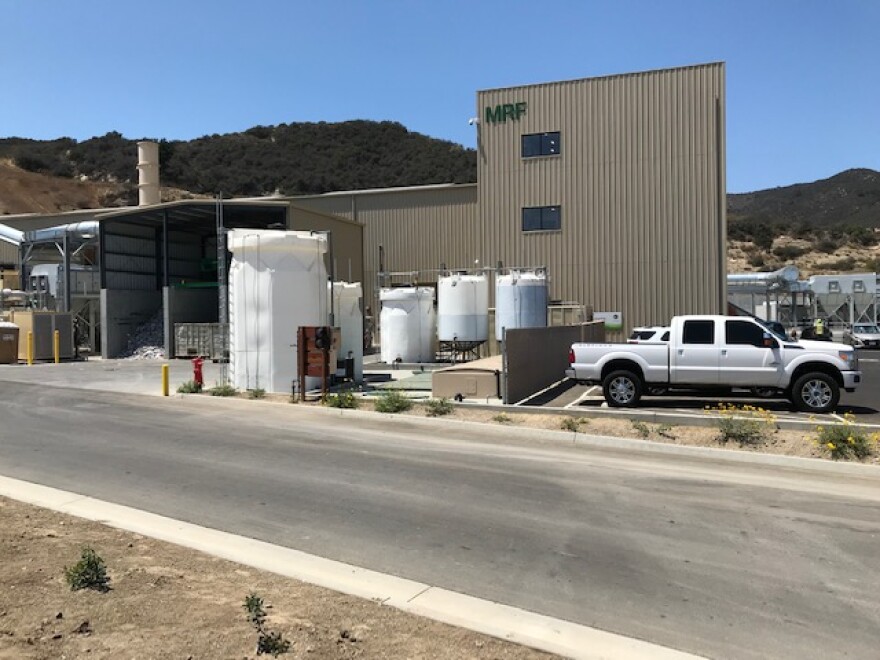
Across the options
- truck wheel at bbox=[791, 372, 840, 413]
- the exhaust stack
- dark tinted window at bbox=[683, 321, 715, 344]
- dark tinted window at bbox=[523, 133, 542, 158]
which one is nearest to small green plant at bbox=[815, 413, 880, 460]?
truck wheel at bbox=[791, 372, 840, 413]

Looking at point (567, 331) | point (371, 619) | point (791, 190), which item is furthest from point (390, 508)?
point (791, 190)

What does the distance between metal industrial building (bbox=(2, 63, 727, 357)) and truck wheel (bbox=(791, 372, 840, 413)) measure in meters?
17.5

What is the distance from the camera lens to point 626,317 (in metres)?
32.4

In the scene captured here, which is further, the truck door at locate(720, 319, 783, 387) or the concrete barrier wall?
the concrete barrier wall

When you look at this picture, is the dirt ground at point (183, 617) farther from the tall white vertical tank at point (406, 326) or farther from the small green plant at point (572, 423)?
the tall white vertical tank at point (406, 326)

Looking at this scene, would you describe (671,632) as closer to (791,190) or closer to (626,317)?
(626,317)

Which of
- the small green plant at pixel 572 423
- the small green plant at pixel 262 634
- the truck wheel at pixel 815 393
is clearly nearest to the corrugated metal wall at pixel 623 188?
the truck wheel at pixel 815 393

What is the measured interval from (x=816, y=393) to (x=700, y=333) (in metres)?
2.47

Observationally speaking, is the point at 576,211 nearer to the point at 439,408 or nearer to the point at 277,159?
the point at 439,408

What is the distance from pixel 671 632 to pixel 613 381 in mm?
10751

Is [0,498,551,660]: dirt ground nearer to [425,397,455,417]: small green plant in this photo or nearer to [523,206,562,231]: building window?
[425,397,455,417]: small green plant

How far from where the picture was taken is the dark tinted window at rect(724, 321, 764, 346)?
579 inches

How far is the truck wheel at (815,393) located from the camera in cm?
1419

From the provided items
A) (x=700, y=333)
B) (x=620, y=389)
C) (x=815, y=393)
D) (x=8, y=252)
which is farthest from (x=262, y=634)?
(x=8, y=252)
